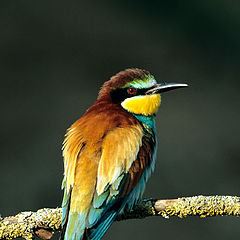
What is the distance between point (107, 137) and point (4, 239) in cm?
49

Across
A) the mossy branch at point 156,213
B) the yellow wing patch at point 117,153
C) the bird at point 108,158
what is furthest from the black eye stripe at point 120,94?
the mossy branch at point 156,213

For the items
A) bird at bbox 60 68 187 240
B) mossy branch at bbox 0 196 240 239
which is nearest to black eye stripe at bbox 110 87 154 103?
bird at bbox 60 68 187 240

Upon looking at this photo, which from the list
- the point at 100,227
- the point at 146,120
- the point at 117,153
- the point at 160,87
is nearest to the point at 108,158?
the point at 117,153

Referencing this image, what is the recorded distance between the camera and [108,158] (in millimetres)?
1693

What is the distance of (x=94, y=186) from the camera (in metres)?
1.65

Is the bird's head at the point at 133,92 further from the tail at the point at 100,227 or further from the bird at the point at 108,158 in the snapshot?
the tail at the point at 100,227

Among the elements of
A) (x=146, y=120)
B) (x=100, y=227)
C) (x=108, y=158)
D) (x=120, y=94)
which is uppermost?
(x=120, y=94)

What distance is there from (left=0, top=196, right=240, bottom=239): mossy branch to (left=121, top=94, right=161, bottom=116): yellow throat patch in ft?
1.44

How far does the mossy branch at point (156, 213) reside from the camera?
5.41 ft

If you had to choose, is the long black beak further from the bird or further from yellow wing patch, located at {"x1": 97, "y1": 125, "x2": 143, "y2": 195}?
yellow wing patch, located at {"x1": 97, "y1": 125, "x2": 143, "y2": 195}

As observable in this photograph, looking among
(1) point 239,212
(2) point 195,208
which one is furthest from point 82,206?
(1) point 239,212

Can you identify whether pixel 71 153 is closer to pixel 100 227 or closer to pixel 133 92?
pixel 100 227

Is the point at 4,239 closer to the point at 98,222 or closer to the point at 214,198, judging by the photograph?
the point at 98,222

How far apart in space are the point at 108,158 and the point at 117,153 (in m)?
0.05
